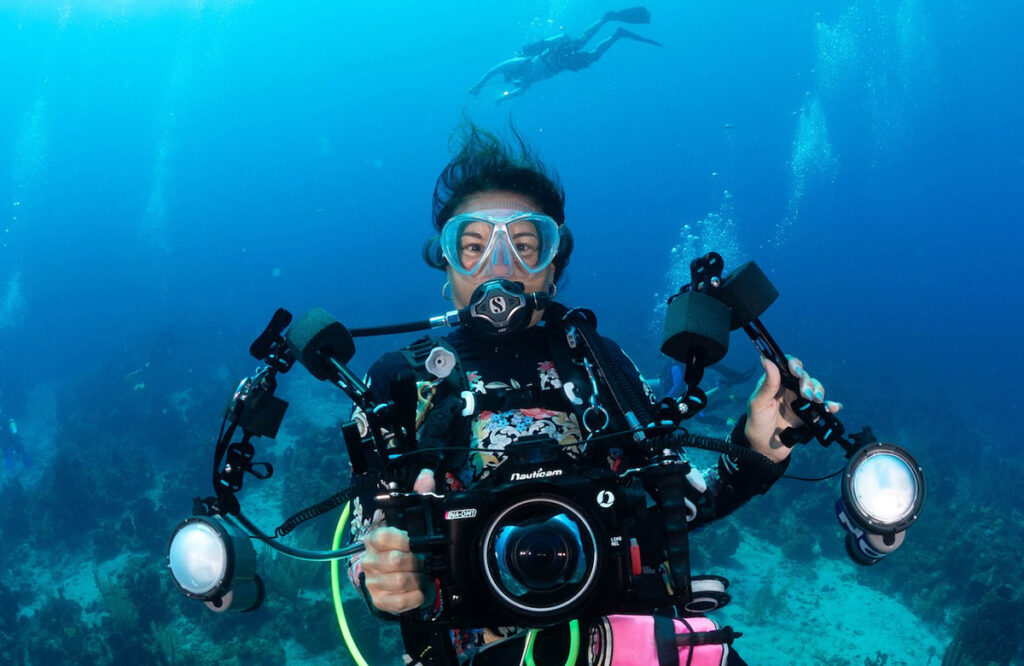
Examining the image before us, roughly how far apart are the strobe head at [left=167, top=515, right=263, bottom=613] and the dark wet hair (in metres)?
1.94

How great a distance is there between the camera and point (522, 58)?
65.1 feet

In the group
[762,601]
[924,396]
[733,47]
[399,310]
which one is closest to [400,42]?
[733,47]

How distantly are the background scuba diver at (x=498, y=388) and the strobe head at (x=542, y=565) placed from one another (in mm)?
246

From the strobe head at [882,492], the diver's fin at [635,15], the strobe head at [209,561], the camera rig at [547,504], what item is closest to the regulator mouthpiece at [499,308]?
the camera rig at [547,504]

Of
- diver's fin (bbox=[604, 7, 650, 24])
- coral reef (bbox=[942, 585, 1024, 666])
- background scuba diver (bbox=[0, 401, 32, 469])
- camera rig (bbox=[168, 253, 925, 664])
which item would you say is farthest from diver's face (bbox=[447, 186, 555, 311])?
diver's fin (bbox=[604, 7, 650, 24])

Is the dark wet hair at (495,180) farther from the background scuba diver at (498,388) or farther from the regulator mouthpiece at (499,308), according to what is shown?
the regulator mouthpiece at (499,308)

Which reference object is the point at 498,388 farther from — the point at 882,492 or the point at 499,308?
the point at 882,492

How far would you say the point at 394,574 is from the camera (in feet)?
5.13

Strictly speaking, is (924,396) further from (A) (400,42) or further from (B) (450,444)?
(A) (400,42)

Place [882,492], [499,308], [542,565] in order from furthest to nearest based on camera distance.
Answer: [499,308]
[882,492]
[542,565]

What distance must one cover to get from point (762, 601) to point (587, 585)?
927 cm

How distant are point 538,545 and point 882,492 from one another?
1.17 m

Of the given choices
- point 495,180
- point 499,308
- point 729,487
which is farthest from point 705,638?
point 495,180

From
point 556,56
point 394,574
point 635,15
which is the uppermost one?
point 635,15
